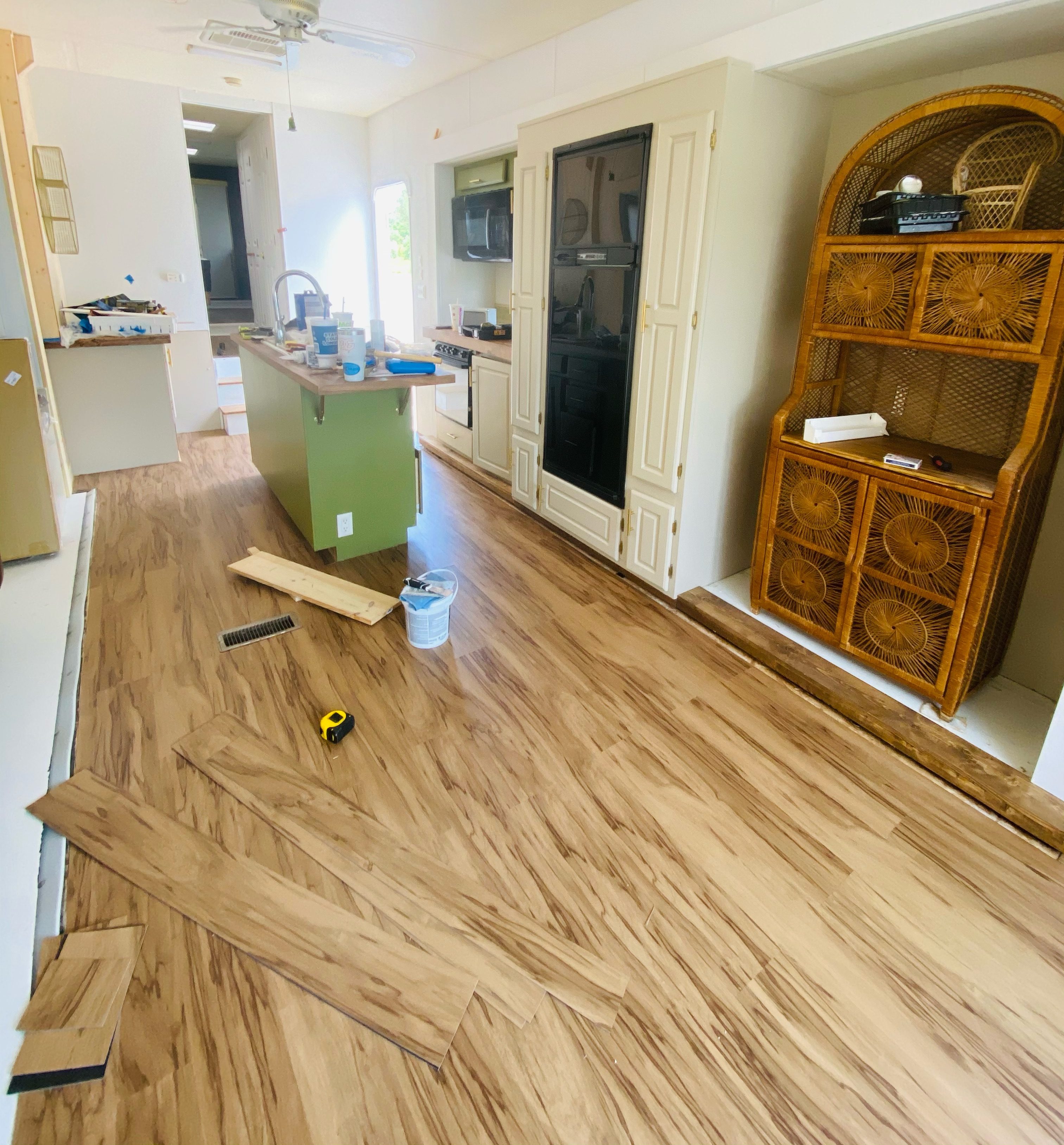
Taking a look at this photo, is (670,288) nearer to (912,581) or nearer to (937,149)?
(937,149)

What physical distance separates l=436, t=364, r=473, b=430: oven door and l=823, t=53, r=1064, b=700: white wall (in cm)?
282

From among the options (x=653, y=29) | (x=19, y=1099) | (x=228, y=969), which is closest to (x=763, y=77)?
(x=653, y=29)

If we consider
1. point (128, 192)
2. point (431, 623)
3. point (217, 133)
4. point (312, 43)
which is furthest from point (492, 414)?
point (217, 133)

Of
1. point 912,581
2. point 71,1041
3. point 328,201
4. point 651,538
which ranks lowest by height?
point 71,1041

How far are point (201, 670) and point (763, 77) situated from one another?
3.07 metres

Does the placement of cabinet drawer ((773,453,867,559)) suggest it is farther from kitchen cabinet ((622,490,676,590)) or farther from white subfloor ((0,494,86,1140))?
white subfloor ((0,494,86,1140))

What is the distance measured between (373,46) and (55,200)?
10.3ft

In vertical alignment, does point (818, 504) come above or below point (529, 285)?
below

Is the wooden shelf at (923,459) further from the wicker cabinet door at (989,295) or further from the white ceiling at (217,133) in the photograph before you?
the white ceiling at (217,133)

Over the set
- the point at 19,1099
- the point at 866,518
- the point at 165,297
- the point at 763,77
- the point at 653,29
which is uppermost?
the point at 653,29

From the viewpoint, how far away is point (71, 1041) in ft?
4.61

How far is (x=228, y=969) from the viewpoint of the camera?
1.55 metres

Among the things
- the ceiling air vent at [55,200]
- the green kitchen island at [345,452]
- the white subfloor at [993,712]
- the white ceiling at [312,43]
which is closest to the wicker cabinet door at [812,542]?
the white subfloor at [993,712]

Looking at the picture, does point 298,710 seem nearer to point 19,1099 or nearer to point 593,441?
point 19,1099
